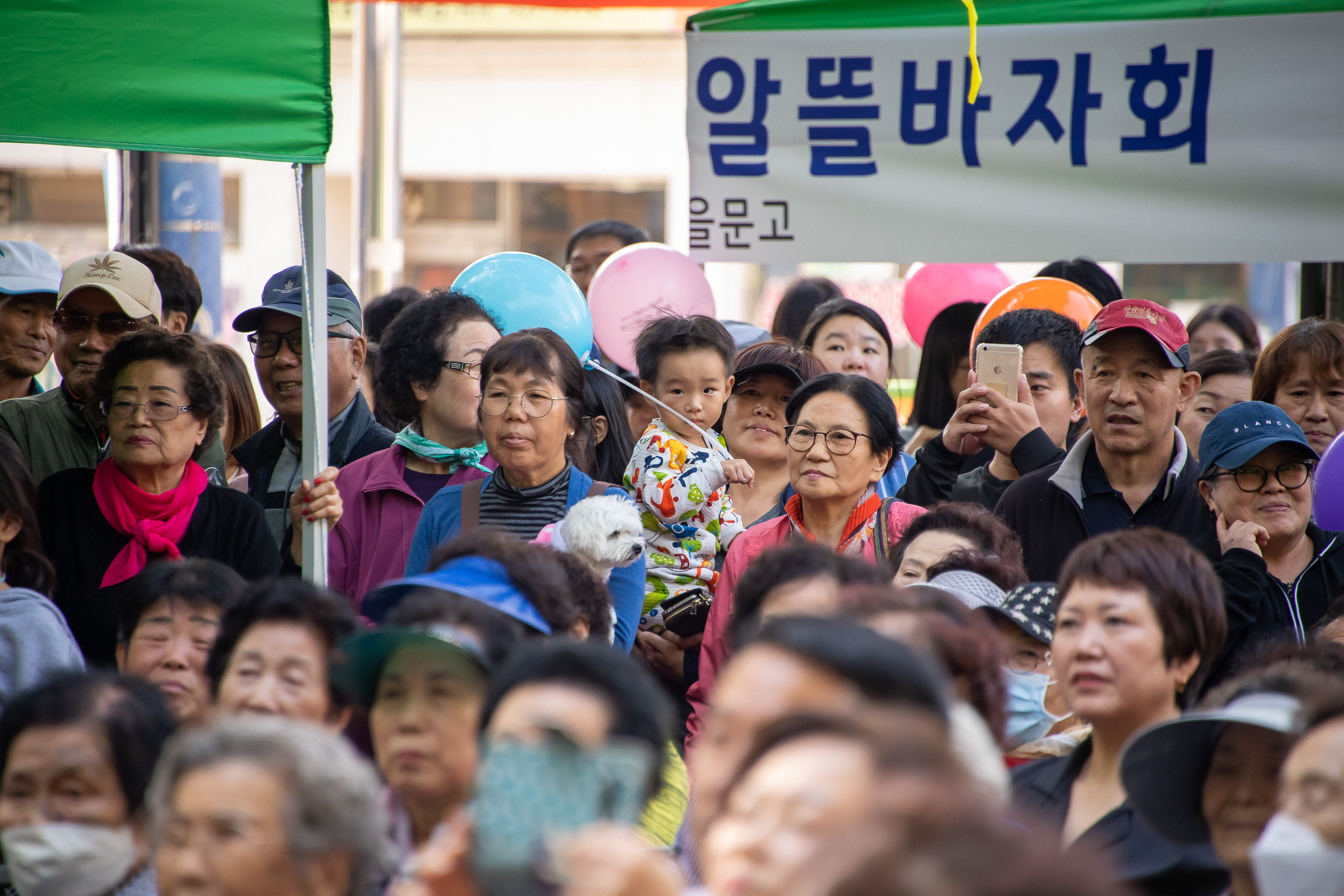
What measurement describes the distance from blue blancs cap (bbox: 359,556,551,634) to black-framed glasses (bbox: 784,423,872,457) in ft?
4.20

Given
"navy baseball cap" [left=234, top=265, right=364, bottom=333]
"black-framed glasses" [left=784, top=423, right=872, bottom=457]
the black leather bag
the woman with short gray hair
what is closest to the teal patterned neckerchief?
"navy baseball cap" [left=234, top=265, right=364, bottom=333]

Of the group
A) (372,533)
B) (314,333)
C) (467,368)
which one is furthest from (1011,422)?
(314,333)

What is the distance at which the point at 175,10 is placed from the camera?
3.34 metres

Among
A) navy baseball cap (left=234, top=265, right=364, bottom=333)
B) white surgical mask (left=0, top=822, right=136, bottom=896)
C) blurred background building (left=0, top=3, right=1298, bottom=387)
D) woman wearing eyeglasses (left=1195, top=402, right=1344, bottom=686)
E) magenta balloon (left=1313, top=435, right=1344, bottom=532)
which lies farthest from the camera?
blurred background building (left=0, top=3, right=1298, bottom=387)

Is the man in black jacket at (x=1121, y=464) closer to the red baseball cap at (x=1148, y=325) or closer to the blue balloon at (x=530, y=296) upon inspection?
the red baseball cap at (x=1148, y=325)

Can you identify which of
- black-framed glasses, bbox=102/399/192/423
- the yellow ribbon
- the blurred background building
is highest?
the blurred background building

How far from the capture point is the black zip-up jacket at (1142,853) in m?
2.29

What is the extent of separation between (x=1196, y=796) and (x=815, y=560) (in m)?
0.88

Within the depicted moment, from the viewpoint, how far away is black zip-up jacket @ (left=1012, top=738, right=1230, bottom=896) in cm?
229

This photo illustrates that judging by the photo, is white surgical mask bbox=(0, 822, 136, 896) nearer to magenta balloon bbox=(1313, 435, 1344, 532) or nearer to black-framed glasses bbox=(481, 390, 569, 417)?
black-framed glasses bbox=(481, 390, 569, 417)

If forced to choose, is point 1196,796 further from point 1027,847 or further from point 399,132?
point 399,132

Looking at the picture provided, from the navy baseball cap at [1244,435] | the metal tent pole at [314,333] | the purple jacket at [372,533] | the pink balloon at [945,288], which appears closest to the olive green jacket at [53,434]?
the purple jacket at [372,533]

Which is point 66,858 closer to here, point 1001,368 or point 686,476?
point 686,476

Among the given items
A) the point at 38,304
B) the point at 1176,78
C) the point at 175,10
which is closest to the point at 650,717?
the point at 175,10
